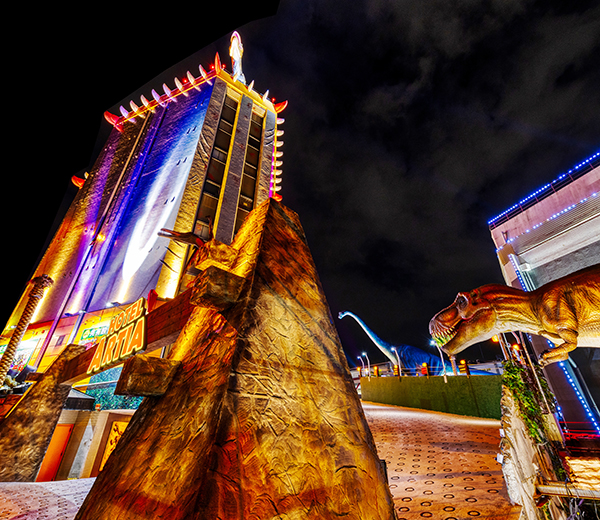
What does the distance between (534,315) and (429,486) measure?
3.08m

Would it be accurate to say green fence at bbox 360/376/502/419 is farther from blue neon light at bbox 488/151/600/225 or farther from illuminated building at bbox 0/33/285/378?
illuminated building at bbox 0/33/285/378

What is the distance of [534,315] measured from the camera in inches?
127

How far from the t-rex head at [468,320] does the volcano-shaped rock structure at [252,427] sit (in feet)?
5.36

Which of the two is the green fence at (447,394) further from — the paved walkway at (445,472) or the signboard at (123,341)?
the signboard at (123,341)

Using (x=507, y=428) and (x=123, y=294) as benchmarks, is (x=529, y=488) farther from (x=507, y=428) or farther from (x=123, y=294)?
(x=123, y=294)

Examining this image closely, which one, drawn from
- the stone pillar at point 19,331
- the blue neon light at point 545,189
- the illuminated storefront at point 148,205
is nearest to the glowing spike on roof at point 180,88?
the illuminated storefront at point 148,205

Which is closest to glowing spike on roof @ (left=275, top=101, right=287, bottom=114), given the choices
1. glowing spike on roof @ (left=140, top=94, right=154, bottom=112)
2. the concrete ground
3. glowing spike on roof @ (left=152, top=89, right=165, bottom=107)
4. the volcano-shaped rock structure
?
glowing spike on roof @ (left=152, top=89, right=165, bottom=107)

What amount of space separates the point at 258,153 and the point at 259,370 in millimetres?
22137

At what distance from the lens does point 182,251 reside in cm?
1507

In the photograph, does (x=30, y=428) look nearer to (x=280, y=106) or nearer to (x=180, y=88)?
(x=180, y=88)

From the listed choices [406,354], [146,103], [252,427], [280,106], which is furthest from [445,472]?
[146,103]

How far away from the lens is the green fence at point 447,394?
11.1 metres

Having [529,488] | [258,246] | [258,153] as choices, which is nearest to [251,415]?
[258,246]

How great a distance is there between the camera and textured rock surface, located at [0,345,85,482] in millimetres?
5824
